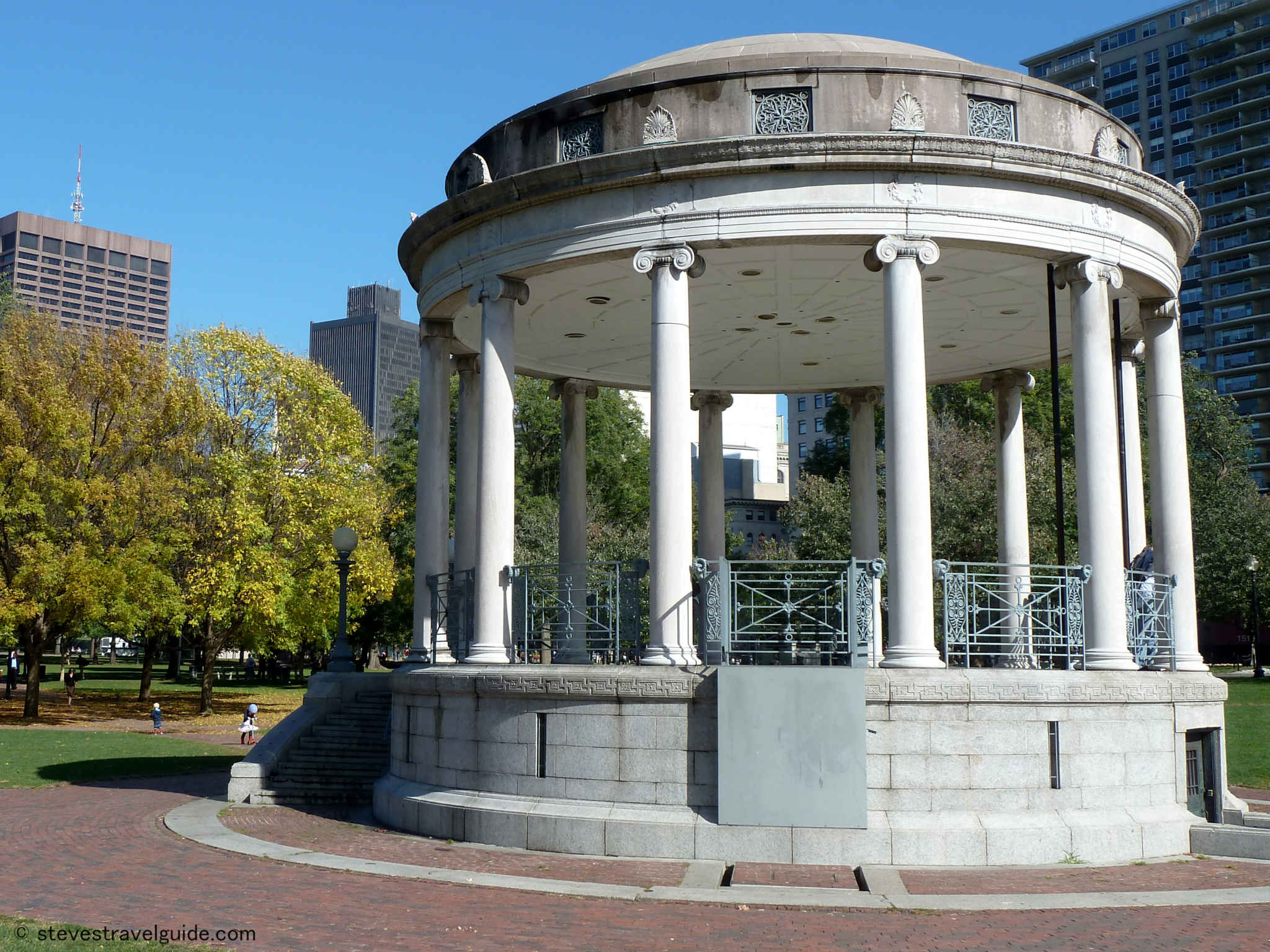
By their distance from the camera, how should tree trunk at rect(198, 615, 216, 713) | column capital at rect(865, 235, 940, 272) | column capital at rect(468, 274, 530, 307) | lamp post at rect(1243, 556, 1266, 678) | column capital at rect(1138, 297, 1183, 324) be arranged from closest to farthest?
column capital at rect(865, 235, 940, 272)
column capital at rect(468, 274, 530, 307)
column capital at rect(1138, 297, 1183, 324)
tree trunk at rect(198, 615, 216, 713)
lamp post at rect(1243, 556, 1266, 678)

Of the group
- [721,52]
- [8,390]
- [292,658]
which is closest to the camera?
[721,52]

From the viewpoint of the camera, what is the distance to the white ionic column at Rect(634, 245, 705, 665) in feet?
56.5

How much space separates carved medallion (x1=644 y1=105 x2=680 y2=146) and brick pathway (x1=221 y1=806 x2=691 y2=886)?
32.7ft

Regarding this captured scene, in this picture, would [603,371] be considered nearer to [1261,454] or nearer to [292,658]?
[292,658]

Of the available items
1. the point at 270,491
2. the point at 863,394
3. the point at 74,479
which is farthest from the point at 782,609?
the point at 270,491

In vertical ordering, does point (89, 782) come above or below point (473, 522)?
below

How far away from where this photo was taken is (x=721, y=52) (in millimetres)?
20031

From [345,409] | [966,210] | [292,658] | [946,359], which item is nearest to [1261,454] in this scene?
[292,658]

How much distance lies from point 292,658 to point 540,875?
91.1 metres

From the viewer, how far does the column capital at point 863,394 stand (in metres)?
27.9

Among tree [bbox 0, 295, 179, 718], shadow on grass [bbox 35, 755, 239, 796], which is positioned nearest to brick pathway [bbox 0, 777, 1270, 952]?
shadow on grass [bbox 35, 755, 239, 796]

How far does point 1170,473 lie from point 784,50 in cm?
923

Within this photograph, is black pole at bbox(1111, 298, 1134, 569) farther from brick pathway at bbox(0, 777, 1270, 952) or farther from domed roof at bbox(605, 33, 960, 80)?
brick pathway at bbox(0, 777, 1270, 952)

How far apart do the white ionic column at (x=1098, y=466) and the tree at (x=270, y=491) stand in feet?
110
